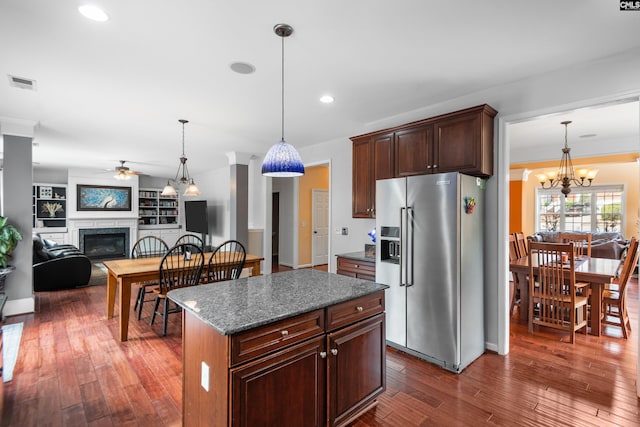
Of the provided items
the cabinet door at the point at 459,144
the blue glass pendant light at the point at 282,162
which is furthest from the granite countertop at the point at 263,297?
the cabinet door at the point at 459,144

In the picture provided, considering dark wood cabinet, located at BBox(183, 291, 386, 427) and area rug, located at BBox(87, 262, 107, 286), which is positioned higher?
dark wood cabinet, located at BBox(183, 291, 386, 427)

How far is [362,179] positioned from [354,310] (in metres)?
2.32

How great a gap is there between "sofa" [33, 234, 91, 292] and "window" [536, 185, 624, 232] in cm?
1190

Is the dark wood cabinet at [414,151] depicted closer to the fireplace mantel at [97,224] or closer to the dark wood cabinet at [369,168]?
the dark wood cabinet at [369,168]

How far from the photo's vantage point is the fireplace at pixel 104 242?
9133mm

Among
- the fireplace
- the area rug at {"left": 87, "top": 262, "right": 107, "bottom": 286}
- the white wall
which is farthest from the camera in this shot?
the fireplace

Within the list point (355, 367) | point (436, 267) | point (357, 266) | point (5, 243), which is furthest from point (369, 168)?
point (5, 243)

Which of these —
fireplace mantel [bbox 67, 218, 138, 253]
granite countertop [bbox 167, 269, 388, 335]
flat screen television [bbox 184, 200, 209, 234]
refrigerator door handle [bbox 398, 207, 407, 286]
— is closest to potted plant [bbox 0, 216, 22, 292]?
granite countertop [bbox 167, 269, 388, 335]

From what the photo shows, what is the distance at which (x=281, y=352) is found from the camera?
163 cm

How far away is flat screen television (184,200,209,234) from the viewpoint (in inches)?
318

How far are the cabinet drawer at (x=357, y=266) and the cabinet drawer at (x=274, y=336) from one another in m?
1.90

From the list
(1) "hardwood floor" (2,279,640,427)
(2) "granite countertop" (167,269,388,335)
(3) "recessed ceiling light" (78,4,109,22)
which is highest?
(3) "recessed ceiling light" (78,4,109,22)

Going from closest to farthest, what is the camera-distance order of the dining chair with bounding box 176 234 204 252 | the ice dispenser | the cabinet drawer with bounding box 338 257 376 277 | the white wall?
the ice dispenser
the cabinet drawer with bounding box 338 257 376 277
the dining chair with bounding box 176 234 204 252
the white wall

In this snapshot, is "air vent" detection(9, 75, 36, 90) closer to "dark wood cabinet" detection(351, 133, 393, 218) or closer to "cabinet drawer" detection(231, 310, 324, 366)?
"cabinet drawer" detection(231, 310, 324, 366)
